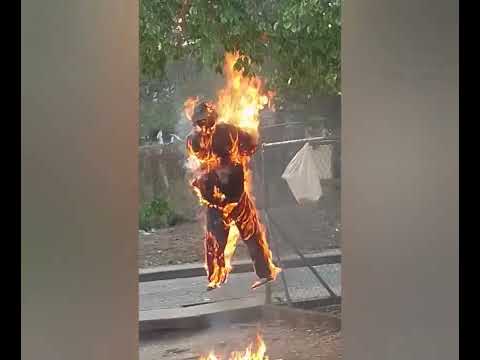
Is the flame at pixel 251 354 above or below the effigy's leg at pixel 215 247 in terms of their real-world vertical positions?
below

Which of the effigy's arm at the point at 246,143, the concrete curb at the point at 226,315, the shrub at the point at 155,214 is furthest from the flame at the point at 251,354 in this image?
the effigy's arm at the point at 246,143

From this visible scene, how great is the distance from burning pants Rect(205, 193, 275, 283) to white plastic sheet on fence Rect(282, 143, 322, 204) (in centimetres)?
23

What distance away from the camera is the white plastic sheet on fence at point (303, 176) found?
2.95 metres

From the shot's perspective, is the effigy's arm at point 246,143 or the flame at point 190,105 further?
the effigy's arm at point 246,143

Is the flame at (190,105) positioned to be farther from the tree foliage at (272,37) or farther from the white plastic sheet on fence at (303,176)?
the white plastic sheet on fence at (303,176)

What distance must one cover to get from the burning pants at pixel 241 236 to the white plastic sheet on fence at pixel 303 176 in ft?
0.74

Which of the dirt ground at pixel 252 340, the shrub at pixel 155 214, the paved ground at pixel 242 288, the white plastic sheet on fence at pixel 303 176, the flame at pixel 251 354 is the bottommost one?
the flame at pixel 251 354
